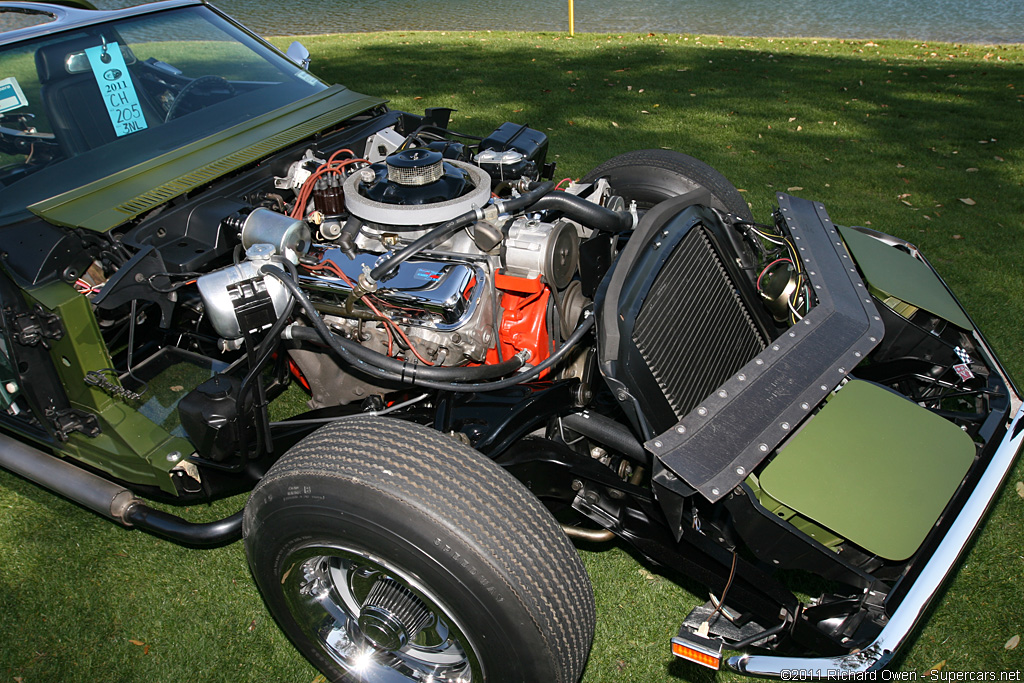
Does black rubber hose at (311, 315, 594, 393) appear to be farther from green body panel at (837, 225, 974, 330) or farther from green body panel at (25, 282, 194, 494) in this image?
green body panel at (837, 225, 974, 330)

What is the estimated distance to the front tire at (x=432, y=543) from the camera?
1781 millimetres

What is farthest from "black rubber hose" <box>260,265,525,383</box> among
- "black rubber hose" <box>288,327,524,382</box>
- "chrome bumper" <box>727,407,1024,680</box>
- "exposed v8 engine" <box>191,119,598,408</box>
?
"chrome bumper" <box>727,407,1024,680</box>

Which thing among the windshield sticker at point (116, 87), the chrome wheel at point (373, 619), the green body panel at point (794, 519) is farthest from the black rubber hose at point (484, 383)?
the windshield sticker at point (116, 87)

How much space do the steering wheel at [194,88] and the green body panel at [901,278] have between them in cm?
306

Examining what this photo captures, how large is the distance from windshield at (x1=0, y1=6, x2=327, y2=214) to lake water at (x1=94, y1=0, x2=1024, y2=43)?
10.6m

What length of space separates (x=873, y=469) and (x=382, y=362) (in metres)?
1.55

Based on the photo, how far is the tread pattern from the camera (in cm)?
355

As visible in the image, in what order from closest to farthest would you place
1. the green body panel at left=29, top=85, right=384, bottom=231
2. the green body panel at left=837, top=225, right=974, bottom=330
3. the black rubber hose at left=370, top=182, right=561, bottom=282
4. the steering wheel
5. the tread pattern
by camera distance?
the black rubber hose at left=370, top=182, right=561, bottom=282 < the green body panel at left=29, top=85, right=384, bottom=231 < the green body panel at left=837, top=225, right=974, bottom=330 < the steering wheel < the tread pattern

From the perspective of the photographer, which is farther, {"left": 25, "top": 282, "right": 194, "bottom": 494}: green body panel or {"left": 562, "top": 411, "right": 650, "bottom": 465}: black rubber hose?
{"left": 25, "top": 282, "right": 194, "bottom": 494}: green body panel

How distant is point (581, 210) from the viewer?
2572 millimetres

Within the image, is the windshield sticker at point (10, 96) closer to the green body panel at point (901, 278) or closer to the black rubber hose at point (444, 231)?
the black rubber hose at point (444, 231)

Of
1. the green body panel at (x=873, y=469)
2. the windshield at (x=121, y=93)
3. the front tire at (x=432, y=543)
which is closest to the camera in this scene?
the front tire at (x=432, y=543)

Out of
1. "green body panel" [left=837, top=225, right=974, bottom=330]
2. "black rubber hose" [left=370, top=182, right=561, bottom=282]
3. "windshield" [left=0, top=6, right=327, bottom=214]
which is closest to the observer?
"black rubber hose" [left=370, top=182, right=561, bottom=282]

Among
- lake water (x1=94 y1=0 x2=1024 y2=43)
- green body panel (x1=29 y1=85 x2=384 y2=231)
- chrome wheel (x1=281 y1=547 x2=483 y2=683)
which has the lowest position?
lake water (x1=94 y1=0 x2=1024 y2=43)
